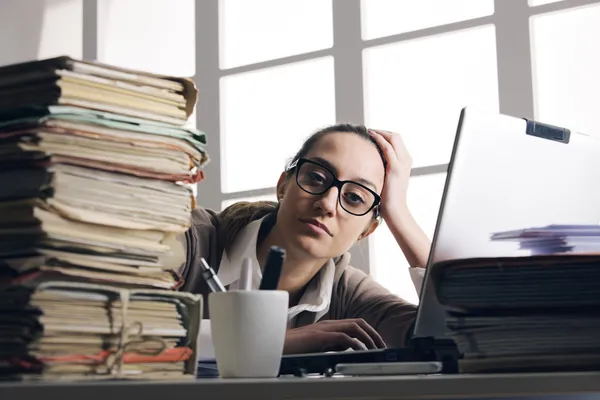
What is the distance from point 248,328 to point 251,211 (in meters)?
1.40

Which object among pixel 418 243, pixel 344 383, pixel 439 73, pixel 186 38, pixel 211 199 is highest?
pixel 186 38

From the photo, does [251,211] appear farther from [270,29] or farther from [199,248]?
[270,29]

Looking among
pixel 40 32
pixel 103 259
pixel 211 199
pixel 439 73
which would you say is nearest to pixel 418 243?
pixel 439 73

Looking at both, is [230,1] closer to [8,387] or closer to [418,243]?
[418,243]

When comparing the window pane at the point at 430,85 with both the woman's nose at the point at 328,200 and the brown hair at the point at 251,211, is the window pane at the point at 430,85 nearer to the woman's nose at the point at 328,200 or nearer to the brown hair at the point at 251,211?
the brown hair at the point at 251,211

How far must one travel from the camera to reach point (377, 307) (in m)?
1.99

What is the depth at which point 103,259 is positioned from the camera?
0.72 m

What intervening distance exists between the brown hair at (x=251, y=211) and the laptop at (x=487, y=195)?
2.90ft

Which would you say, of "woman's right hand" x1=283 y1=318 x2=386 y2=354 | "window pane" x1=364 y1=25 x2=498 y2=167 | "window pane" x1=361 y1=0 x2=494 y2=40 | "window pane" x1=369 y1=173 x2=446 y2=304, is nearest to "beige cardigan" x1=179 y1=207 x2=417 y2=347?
"woman's right hand" x1=283 y1=318 x2=386 y2=354

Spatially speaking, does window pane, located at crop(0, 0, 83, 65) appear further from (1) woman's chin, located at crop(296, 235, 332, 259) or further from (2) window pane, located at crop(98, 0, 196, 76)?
(1) woman's chin, located at crop(296, 235, 332, 259)

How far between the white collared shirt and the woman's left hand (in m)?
0.21

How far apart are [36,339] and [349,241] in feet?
4.54

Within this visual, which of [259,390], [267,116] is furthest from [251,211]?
[259,390]

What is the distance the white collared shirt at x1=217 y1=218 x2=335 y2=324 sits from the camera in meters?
1.97
